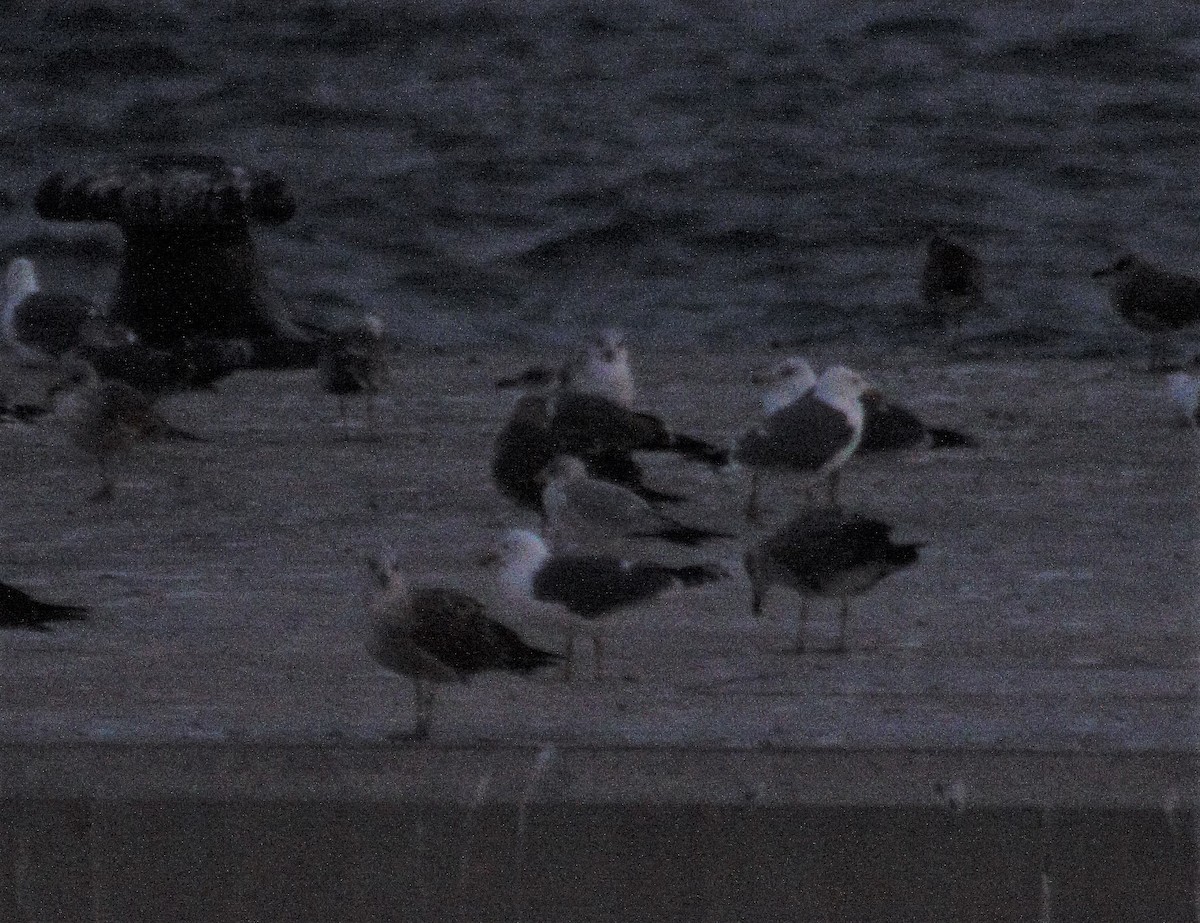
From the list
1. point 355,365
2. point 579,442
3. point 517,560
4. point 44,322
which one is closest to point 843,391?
point 579,442

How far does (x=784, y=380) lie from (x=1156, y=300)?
568cm

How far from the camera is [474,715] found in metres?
7.96

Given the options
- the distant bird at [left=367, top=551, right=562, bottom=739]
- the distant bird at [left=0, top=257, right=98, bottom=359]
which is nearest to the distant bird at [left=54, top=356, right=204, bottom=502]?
the distant bird at [left=0, top=257, right=98, bottom=359]

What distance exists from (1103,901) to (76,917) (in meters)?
2.14

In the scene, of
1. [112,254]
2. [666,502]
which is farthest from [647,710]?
[112,254]

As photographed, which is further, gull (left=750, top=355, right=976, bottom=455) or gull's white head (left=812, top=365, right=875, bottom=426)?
gull (left=750, top=355, right=976, bottom=455)

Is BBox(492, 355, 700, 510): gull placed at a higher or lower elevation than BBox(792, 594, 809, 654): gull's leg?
higher

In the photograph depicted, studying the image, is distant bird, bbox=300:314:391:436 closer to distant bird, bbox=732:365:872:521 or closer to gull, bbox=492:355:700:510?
gull, bbox=492:355:700:510

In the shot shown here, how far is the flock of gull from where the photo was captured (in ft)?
26.7

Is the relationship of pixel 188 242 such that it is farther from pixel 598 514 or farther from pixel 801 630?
pixel 801 630

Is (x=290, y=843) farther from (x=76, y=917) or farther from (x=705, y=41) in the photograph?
(x=705, y=41)

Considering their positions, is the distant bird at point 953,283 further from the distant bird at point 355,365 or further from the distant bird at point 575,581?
the distant bird at point 575,581

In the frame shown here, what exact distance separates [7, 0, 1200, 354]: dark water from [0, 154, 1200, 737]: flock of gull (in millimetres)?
14455

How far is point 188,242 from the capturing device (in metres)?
15.9
